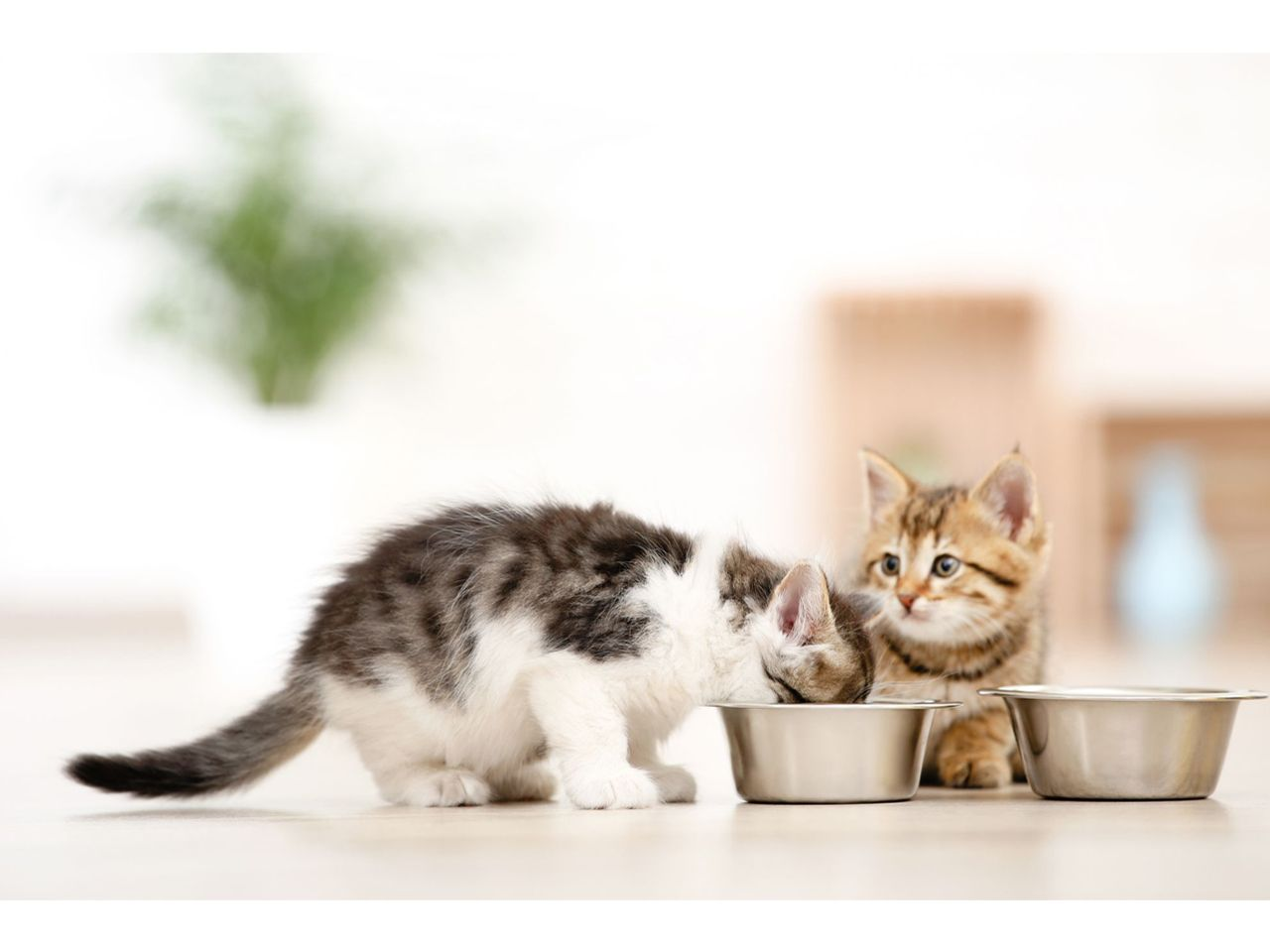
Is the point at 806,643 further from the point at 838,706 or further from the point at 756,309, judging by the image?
the point at 756,309

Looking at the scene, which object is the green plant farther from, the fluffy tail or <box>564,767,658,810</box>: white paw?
<box>564,767,658,810</box>: white paw

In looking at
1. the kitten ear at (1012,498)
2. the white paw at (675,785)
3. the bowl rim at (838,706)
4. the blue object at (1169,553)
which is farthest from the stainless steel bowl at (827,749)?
the blue object at (1169,553)

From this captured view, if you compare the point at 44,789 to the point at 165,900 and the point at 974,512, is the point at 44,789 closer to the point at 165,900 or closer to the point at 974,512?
the point at 165,900

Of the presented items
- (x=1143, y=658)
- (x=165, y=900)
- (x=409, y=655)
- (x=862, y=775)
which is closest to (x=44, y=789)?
(x=409, y=655)

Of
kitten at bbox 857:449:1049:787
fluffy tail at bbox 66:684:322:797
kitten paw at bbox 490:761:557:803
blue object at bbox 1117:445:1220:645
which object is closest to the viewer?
fluffy tail at bbox 66:684:322:797

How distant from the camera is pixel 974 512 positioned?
241cm

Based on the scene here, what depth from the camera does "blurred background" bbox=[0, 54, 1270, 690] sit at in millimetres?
7707

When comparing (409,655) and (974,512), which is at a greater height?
(974,512)

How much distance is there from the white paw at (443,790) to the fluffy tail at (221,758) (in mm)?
157

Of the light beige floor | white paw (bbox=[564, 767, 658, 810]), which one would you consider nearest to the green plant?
the light beige floor

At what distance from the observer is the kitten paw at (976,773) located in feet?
7.46

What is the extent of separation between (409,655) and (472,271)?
508cm

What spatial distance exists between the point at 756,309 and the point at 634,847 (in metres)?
6.46

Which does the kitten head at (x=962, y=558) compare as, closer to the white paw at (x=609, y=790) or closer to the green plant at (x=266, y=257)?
the white paw at (x=609, y=790)
